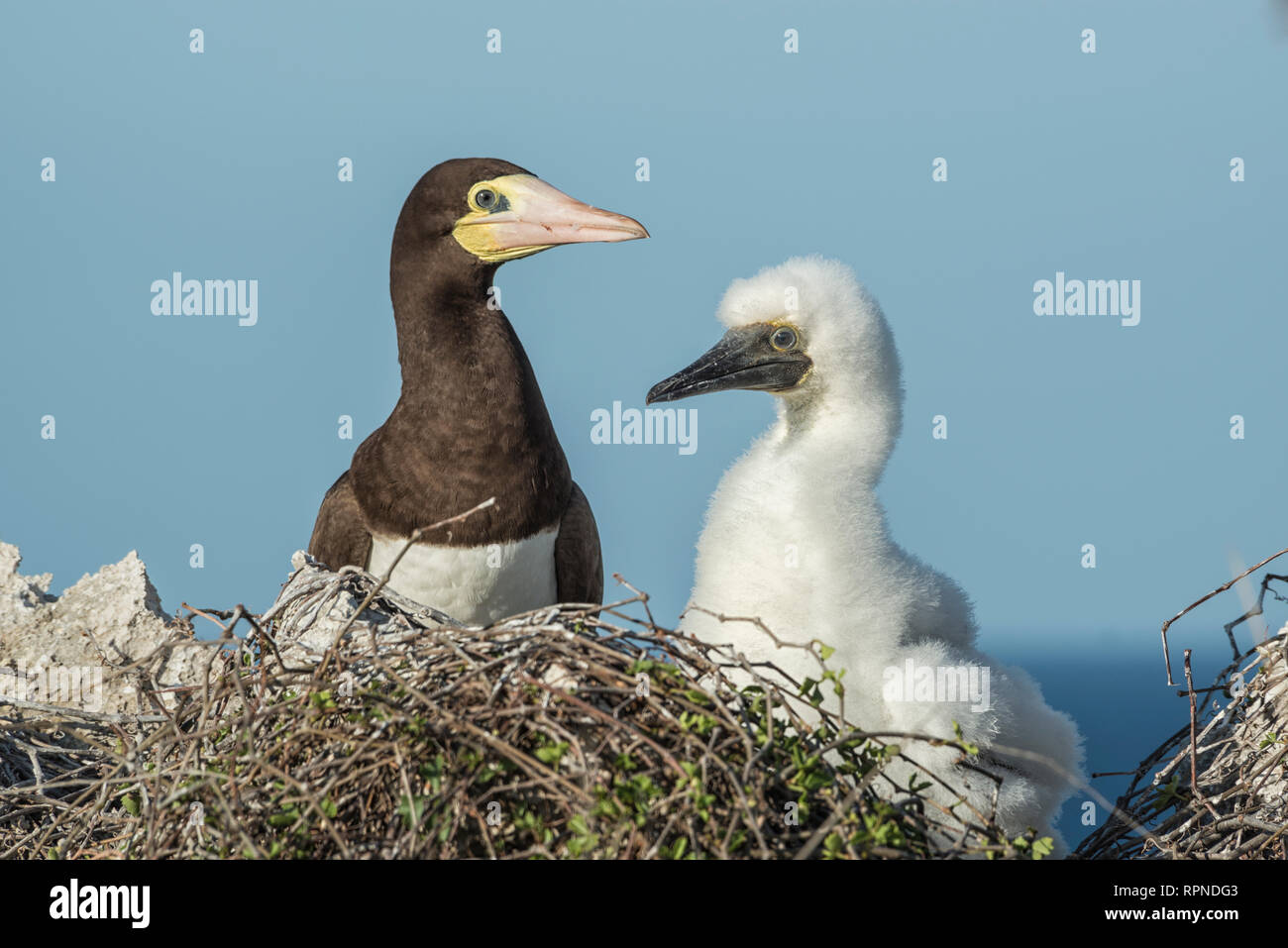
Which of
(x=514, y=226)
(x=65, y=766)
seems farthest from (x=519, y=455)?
(x=65, y=766)

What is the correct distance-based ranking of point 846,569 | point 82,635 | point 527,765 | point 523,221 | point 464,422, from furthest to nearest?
point 82,635 < point 464,422 < point 523,221 < point 846,569 < point 527,765

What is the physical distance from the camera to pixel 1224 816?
12.2 feet

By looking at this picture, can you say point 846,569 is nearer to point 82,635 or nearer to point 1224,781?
point 1224,781

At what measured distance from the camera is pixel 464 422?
485 centimetres

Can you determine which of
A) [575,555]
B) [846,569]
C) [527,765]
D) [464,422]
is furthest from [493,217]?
[527,765]

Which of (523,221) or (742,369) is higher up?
(523,221)

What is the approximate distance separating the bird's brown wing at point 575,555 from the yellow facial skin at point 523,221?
105 centimetres

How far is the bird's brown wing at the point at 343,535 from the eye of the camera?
5016mm

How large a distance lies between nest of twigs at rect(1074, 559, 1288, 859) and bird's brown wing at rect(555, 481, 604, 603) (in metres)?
2.07

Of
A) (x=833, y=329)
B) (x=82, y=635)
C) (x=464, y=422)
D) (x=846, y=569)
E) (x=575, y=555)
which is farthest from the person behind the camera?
(x=575, y=555)

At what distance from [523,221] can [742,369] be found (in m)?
1.10

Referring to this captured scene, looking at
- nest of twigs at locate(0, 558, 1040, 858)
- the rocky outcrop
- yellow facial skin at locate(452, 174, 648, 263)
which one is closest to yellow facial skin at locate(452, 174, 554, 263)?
yellow facial skin at locate(452, 174, 648, 263)

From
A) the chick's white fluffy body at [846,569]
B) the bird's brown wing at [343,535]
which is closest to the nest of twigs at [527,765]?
the chick's white fluffy body at [846,569]
